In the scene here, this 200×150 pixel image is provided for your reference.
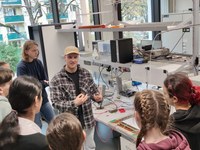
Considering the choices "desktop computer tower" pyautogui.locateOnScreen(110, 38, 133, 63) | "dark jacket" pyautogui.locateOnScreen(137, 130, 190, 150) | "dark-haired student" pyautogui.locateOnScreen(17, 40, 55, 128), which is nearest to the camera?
"dark jacket" pyautogui.locateOnScreen(137, 130, 190, 150)

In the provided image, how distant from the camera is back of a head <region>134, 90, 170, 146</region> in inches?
49.9

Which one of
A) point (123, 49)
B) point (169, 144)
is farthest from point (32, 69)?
point (169, 144)

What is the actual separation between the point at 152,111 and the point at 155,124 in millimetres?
70

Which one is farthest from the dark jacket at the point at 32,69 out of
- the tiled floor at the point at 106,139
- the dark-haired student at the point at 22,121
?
the dark-haired student at the point at 22,121

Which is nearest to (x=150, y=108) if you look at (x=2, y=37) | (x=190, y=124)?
Result: (x=190, y=124)

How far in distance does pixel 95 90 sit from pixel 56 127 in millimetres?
1277

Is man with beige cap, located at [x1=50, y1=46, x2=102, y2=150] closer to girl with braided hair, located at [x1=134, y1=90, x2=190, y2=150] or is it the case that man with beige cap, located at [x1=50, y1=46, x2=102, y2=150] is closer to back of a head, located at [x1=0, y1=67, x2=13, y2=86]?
back of a head, located at [x1=0, y1=67, x2=13, y2=86]

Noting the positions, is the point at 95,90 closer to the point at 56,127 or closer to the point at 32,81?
the point at 32,81

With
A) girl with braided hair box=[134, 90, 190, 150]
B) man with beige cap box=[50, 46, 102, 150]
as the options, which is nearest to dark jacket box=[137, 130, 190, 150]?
girl with braided hair box=[134, 90, 190, 150]

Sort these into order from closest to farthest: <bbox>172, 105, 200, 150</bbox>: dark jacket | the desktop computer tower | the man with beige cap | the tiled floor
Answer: <bbox>172, 105, 200, 150</bbox>: dark jacket, the man with beige cap, the desktop computer tower, the tiled floor

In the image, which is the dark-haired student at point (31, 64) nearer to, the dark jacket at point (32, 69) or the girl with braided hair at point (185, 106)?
the dark jacket at point (32, 69)

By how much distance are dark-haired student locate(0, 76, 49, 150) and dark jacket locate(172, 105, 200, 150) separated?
0.78 meters

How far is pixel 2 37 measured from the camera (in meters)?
3.68

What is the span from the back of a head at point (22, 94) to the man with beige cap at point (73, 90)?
631 millimetres
